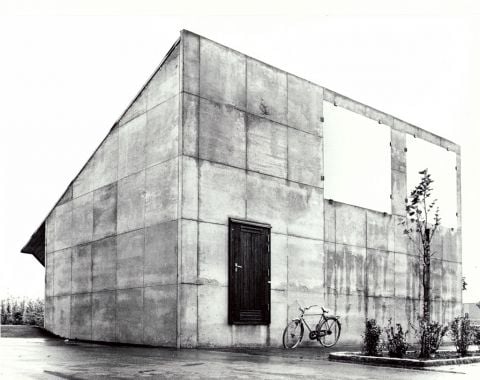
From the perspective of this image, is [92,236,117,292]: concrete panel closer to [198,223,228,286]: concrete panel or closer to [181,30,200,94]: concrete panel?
[198,223,228,286]: concrete panel

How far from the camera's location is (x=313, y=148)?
17.8 meters

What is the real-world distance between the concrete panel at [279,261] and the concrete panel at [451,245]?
859cm

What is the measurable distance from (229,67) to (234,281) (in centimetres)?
528

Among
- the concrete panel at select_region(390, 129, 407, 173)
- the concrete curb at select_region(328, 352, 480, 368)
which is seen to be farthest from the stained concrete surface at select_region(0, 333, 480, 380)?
the concrete panel at select_region(390, 129, 407, 173)

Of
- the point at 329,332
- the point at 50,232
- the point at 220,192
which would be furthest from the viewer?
the point at 50,232

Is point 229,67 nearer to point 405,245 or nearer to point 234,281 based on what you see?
point 234,281

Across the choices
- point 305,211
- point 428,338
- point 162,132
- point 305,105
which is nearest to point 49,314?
point 162,132

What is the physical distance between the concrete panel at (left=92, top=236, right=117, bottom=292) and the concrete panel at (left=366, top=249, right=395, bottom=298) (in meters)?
7.59

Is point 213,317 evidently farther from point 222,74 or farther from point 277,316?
point 222,74

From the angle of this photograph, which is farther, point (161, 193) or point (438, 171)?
point (438, 171)

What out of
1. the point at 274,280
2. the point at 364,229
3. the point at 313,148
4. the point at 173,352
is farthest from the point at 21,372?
the point at 364,229

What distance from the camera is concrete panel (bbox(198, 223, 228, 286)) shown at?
560 inches

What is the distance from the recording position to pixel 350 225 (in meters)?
18.7

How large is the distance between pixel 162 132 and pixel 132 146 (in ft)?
5.13
